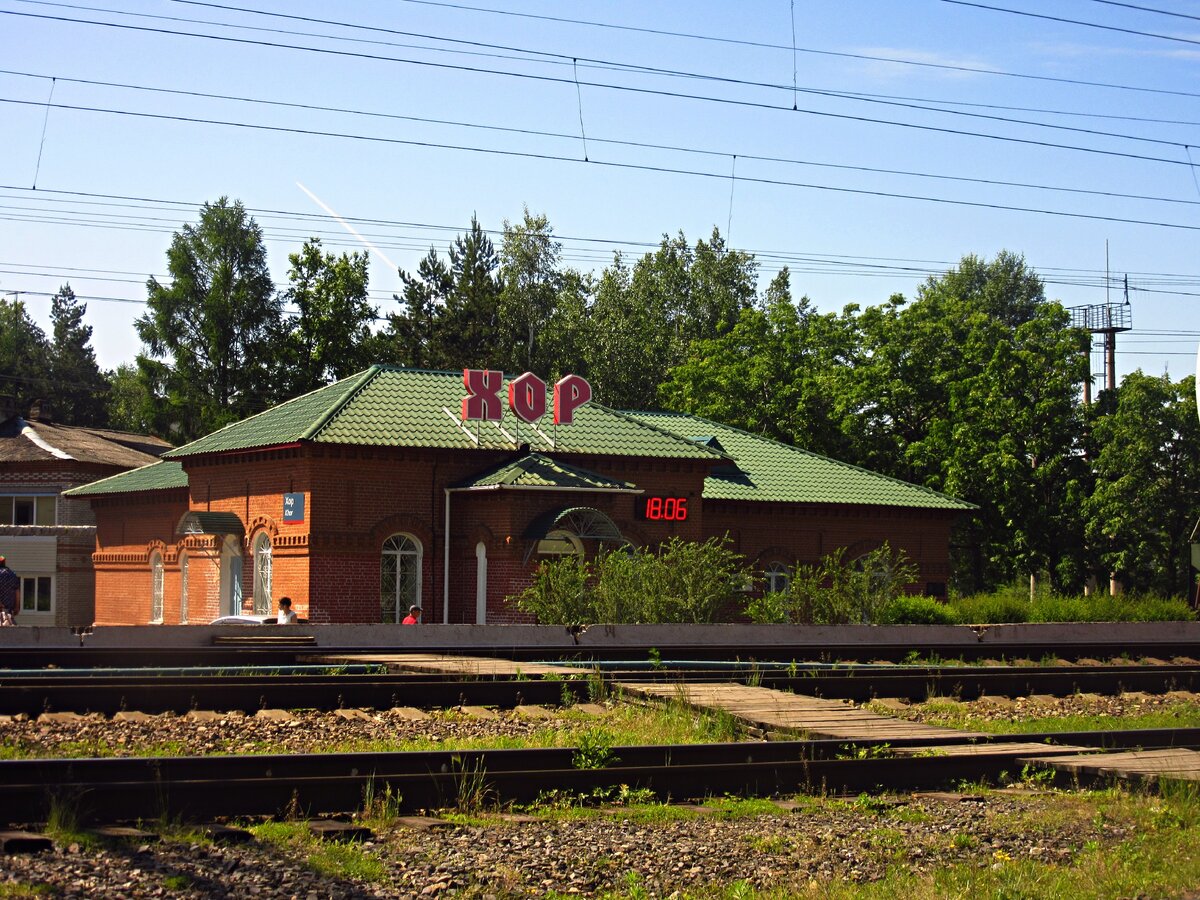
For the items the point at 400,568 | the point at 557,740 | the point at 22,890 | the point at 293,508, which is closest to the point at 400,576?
the point at 400,568

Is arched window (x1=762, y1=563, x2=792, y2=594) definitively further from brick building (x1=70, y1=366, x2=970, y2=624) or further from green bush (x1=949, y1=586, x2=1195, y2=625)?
green bush (x1=949, y1=586, x2=1195, y2=625)

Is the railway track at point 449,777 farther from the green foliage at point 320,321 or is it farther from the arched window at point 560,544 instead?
the green foliage at point 320,321

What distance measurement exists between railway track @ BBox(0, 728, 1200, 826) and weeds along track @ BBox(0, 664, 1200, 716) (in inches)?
172

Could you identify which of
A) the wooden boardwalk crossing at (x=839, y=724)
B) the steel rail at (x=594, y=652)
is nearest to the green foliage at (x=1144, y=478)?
the steel rail at (x=594, y=652)

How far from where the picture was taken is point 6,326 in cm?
9712

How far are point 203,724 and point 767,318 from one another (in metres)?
46.2

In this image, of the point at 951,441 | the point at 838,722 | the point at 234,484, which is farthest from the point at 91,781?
the point at 951,441

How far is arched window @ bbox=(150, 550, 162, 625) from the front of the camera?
3931 centimetres

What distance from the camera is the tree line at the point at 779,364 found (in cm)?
4625

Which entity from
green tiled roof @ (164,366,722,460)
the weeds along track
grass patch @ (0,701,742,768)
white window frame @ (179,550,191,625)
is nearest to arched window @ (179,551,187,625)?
white window frame @ (179,550,191,625)

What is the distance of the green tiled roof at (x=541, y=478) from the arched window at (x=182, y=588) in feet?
32.9

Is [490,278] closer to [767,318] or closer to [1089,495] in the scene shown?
[767,318]

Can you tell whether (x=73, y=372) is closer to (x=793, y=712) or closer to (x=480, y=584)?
(x=480, y=584)

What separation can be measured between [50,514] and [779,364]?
3035 centimetres
